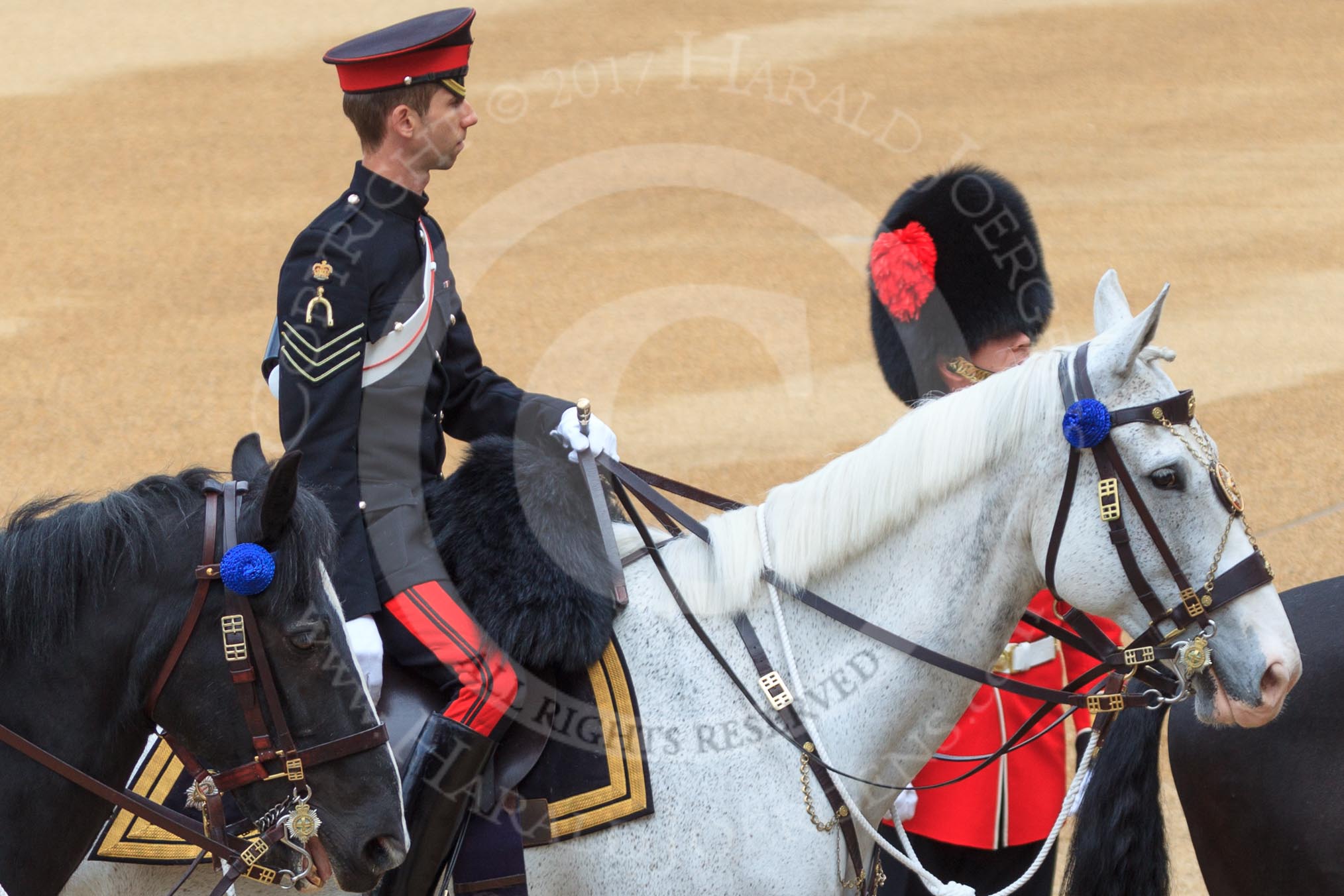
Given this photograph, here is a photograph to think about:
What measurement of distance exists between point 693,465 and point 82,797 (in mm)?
5424

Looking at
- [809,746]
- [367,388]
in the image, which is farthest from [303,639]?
[809,746]

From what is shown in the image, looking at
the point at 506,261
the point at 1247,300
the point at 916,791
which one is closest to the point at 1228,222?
the point at 1247,300

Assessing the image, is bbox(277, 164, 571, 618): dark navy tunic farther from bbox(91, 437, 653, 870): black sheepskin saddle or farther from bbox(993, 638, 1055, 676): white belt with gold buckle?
bbox(993, 638, 1055, 676): white belt with gold buckle

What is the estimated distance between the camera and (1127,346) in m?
2.30

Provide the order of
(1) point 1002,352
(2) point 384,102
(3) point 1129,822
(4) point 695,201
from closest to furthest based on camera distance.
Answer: (2) point 384,102 < (3) point 1129,822 < (1) point 1002,352 < (4) point 695,201

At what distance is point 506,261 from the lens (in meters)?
10.3

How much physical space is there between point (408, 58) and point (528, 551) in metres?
0.97

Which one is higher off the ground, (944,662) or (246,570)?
(246,570)

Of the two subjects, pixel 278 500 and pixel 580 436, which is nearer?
pixel 278 500

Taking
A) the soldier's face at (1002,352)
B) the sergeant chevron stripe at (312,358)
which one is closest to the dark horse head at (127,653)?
the sergeant chevron stripe at (312,358)

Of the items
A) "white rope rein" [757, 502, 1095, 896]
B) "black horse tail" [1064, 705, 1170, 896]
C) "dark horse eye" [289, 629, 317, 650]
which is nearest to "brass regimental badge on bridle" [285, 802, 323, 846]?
"dark horse eye" [289, 629, 317, 650]

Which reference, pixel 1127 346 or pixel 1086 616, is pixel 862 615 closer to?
pixel 1086 616

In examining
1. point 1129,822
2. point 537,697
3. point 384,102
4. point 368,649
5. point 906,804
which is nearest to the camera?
point 368,649

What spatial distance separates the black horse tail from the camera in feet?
9.77
